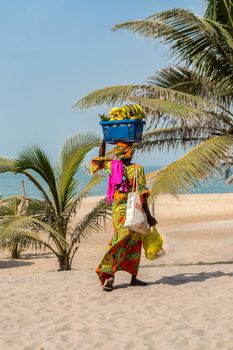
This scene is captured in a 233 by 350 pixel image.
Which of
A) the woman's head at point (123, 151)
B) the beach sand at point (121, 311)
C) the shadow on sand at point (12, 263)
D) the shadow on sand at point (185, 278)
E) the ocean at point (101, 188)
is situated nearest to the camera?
the beach sand at point (121, 311)

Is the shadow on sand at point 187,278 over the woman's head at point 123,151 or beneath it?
beneath

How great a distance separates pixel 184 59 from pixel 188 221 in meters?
14.2

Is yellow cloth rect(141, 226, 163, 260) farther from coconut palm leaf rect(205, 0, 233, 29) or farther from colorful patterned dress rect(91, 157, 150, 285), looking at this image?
coconut palm leaf rect(205, 0, 233, 29)

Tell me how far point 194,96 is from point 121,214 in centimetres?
370

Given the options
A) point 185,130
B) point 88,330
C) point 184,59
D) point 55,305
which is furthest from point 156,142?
point 88,330

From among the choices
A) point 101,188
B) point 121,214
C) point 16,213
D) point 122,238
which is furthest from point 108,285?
point 101,188

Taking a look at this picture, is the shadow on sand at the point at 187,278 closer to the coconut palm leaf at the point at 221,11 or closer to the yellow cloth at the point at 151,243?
the yellow cloth at the point at 151,243

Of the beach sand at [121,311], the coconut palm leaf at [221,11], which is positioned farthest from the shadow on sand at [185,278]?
the coconut palm leaf at [221,11]

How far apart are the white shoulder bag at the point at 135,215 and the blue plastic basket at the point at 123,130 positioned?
2.02 feet

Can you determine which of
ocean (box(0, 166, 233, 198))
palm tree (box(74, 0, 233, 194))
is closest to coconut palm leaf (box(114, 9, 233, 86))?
palm tree (box(74, 0, 233, 194))

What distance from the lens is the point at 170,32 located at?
841 centimetres

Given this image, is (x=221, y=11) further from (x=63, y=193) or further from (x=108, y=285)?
(x=108, y=285)

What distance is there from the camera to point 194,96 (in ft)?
28.1

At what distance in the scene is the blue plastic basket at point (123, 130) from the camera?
5.57m
